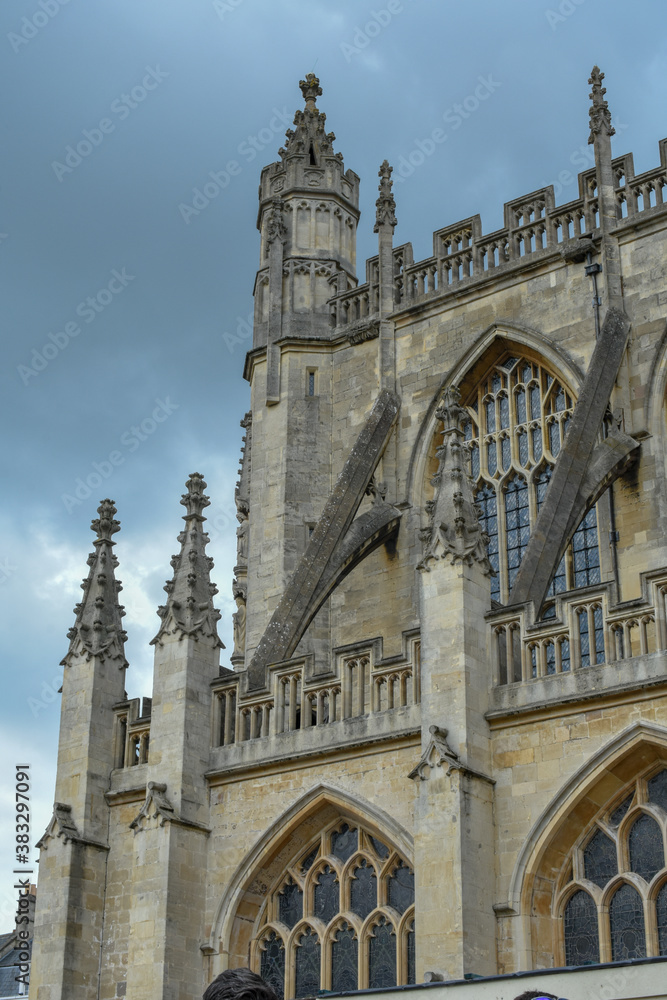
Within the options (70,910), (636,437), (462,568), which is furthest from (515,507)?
(70,910)

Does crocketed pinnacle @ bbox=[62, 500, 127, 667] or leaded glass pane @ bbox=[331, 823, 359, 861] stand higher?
crocketed pinnacle @ bbox=[62, 500, 127, 667]

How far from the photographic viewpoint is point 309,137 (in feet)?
78.1

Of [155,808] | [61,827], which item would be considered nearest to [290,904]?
[155,808]

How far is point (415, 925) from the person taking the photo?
44.7ft

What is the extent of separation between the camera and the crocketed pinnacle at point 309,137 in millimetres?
23672

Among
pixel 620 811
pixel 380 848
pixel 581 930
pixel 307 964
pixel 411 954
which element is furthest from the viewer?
pixel 307 964

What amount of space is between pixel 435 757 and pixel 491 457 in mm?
7070

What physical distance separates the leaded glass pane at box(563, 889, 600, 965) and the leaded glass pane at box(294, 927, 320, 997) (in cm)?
314

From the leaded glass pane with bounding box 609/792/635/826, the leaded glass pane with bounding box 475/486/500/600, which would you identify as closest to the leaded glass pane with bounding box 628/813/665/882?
the leaded glass pane with bounding box 609/792/635/826

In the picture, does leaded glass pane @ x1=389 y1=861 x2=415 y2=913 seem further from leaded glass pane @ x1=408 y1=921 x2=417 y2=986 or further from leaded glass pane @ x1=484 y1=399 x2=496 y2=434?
leaded glass pane @ x1=484 y1=399 x2=496 y2=434

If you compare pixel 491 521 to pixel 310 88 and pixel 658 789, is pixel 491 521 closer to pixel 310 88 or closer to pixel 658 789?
pixel 658 789

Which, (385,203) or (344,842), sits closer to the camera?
(344,842)

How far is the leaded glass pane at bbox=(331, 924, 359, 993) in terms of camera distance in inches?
595

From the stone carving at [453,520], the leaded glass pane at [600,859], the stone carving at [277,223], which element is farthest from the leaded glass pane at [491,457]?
the leaded glass pane at [600,859]
